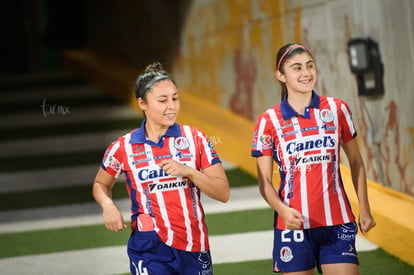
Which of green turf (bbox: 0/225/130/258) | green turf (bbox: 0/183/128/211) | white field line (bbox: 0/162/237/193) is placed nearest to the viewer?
green turf (bbox: 0/225/130/258)

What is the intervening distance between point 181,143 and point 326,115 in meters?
0.77

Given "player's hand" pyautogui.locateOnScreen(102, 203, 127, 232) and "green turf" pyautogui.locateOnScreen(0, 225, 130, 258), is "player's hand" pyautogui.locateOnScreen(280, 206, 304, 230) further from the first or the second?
"green turf" pyautogui.locateOnScreen(0, 225, 130, 258)

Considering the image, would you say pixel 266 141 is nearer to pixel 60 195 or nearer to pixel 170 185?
pixel 170 185

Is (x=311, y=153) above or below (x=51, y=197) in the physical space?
above

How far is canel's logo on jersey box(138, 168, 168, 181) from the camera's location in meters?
3.87

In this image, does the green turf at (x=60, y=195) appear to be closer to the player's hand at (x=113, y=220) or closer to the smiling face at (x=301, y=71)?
the player's hand at (x=113, y=220)

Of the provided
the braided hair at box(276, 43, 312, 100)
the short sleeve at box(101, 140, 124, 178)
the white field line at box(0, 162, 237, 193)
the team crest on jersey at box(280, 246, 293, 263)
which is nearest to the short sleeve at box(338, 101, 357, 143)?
the braided hair at box(276, 43, 312, 100)

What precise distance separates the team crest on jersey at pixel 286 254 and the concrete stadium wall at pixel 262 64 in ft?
6.91

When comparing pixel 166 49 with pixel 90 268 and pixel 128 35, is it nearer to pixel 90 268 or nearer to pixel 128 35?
pixel 128 35

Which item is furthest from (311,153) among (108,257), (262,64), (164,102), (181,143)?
(262,64)

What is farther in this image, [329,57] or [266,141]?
[329,57]

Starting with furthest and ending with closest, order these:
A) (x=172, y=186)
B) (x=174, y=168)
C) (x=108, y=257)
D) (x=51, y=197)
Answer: (x=51, y=197) → (x=108, y=257) → (x=172, y=186) → (x=174, y=168)

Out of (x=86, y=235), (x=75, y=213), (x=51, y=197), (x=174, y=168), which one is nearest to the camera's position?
(x=174, y=168)

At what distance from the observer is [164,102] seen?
3855mm
